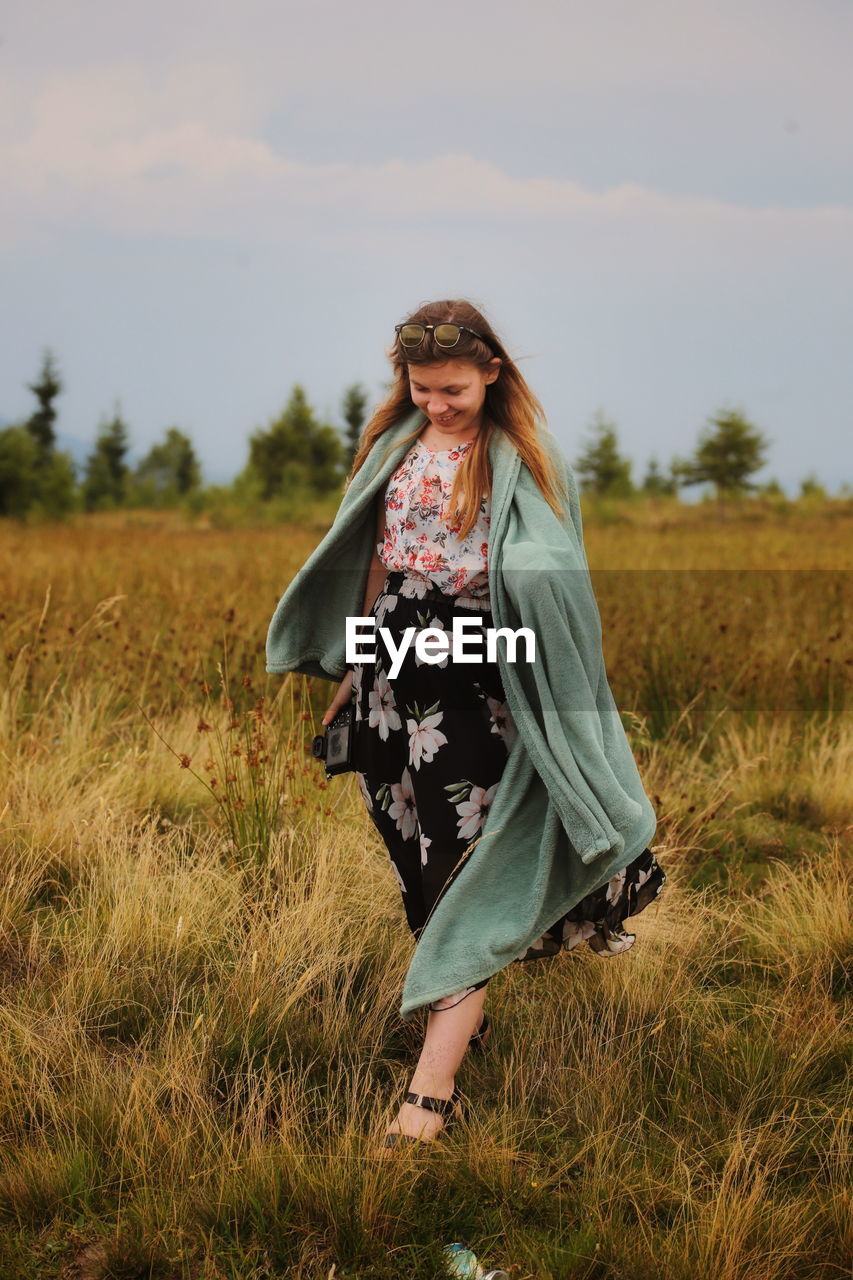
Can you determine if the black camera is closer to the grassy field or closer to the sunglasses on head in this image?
the grassy field

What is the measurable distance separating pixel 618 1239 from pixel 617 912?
0.73 m

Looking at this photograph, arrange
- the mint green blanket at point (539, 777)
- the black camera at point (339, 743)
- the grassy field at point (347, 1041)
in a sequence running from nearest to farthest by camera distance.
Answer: the grassy field at point (347, 1041), the mint green blanket at point (539, 777), the black camera at point (339, 743)

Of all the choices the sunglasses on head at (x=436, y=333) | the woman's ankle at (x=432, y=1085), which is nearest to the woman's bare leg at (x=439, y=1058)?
the woman's ankle at (x=432, y=1085)

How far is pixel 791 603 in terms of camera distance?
838 centimetres

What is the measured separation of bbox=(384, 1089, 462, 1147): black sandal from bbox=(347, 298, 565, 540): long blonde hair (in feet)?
4.13

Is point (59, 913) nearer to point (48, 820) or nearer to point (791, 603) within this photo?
point (48, 820)

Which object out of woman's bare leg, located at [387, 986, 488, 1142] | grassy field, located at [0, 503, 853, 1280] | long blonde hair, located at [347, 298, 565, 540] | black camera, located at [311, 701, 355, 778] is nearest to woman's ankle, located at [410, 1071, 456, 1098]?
woman's bare leg, located at [387, 986, 488, 1142]

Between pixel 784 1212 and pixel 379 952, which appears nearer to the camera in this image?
pixel 784 1212

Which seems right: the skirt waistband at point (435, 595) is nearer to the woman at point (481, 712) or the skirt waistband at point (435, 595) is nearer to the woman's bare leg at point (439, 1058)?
the woman at point (481, 712)

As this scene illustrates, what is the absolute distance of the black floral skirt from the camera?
260 centimetres

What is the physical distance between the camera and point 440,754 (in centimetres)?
261

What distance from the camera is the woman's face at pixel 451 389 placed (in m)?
2.60

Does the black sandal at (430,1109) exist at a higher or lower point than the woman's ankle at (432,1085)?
lower

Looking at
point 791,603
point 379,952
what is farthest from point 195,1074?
point 791,603
